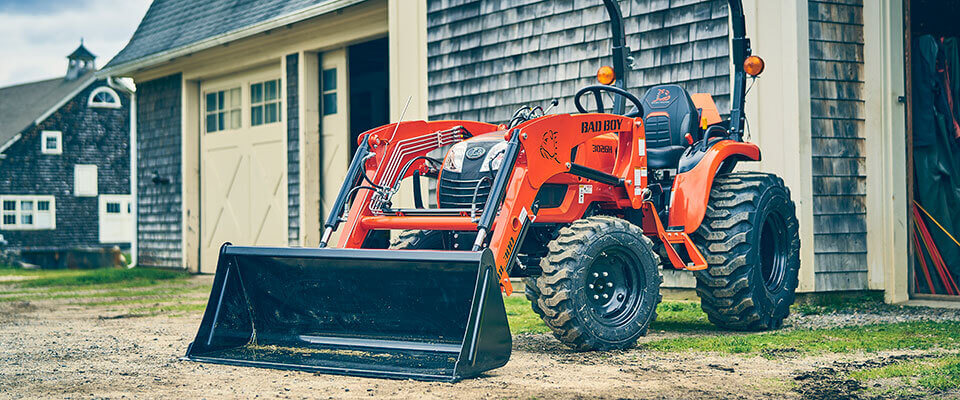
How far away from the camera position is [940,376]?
4.59 metres

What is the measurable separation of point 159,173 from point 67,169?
1941 cm

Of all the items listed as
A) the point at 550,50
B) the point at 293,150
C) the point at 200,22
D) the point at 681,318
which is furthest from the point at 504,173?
the point at 200,22

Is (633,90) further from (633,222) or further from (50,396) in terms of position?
(50,396)

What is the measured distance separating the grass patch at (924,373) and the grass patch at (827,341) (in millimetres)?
515

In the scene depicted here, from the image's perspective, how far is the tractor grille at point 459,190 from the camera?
555cm

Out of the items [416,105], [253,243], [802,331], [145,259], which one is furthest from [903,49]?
[145,259]

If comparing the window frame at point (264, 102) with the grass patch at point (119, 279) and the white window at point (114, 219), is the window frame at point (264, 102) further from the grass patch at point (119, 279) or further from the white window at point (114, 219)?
the white window at point (114, 219)

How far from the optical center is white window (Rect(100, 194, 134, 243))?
1329 inches

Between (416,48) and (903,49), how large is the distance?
16.5ft

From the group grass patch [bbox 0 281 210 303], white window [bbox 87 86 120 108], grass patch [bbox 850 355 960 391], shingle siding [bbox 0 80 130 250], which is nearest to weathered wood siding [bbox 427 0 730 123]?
grass patch [bbox 850 355 960 391]

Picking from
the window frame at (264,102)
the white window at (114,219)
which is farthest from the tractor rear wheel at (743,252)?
the white window at (114,219)

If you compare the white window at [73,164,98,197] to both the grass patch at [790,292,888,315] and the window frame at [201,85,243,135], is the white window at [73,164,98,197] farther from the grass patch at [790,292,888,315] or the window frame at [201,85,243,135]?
the grass patch at [790,292,888,315]

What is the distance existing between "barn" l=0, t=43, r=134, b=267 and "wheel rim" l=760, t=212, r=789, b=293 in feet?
93.8

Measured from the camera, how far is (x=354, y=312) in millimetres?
5168
